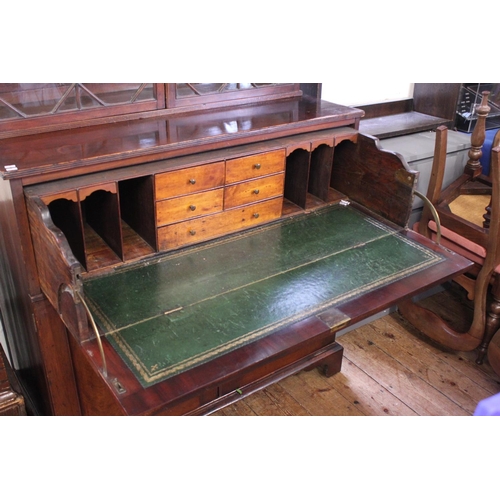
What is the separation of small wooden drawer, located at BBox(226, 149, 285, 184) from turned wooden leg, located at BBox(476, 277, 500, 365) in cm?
119

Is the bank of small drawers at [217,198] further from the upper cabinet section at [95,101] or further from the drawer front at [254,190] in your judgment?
the upper cabinet section at [95,101]

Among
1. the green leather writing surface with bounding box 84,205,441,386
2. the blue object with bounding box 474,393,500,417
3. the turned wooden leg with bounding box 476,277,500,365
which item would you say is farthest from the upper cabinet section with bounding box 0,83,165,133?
the turned wooden leg with bounding box 476,277,500,365

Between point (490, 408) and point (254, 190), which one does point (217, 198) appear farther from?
point (490, 408)

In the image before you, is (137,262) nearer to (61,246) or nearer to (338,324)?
(61,246)

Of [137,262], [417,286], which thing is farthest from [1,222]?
[417,286]

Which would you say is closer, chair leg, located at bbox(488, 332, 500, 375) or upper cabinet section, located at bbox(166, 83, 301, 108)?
upper cabinet section, located at bbox(166, 83, 301, 108)

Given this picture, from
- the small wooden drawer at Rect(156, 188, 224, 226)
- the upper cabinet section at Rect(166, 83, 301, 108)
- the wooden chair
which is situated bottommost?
the wooden chair

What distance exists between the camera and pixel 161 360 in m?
1.44

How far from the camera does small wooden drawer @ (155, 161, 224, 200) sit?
1.79 metres

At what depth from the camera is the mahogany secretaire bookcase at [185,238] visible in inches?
59.1

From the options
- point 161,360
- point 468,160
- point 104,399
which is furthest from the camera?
point 468,160

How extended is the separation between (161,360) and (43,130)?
0.85 m

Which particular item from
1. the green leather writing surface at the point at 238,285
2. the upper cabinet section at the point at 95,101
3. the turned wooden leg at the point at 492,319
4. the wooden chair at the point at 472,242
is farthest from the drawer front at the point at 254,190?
the turned wooden leg at the point at 492,319

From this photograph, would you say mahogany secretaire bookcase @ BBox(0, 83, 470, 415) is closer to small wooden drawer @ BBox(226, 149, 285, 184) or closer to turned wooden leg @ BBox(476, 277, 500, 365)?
small wooden drawer @ BBox(226, 149, 285, 184)
